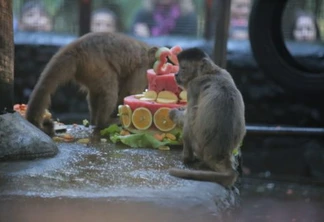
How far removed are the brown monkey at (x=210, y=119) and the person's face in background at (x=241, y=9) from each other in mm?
3251

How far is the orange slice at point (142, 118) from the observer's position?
4808 millimetres

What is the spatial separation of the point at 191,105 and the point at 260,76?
3.64m

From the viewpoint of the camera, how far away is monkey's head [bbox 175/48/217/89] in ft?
13.2

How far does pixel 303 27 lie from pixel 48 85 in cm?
358

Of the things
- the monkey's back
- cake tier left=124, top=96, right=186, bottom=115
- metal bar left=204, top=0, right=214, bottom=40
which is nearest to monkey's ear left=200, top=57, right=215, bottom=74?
the monkey's back

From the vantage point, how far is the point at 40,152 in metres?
4.16

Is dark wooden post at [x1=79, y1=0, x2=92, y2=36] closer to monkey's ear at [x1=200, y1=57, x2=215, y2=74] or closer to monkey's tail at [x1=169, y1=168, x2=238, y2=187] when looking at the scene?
monkey's ear at [x1=200, y1=57, x2=215, y2=74]

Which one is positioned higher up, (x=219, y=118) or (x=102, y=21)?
→ (x=102, y=21)

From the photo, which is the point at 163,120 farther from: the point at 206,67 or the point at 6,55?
the point at 6,55

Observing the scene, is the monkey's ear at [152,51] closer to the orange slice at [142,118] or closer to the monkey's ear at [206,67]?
the orange slice at [142,118]

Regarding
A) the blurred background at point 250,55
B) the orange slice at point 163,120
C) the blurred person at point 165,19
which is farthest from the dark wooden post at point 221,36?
the orange slice at point 163,120

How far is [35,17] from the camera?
287 inches

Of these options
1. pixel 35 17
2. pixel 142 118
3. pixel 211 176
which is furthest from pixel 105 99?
pixel 35 17

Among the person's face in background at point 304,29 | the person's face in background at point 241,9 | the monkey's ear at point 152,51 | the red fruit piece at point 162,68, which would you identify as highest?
the person's face in background at point 241,9
